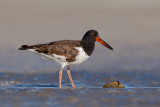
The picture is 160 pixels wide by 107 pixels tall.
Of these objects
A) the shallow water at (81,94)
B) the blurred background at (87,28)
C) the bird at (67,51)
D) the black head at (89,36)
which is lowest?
the shallow water at (81,94)

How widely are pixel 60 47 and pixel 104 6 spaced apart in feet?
58.3

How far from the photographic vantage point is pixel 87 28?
22625mm

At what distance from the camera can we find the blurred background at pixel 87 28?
15672mm

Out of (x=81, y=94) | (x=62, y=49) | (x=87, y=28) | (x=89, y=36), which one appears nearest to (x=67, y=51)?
(x=62, y=49)

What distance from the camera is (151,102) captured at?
7180 millimetres

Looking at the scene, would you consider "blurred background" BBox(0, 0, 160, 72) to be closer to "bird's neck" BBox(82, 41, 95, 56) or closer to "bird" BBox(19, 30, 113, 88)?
"bird's neck" BBox(82, 41, 95, 56)

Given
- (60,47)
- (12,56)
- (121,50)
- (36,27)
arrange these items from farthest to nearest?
1. (36,27)
2. (121,50)
3. (12,56)
4. (60,47)

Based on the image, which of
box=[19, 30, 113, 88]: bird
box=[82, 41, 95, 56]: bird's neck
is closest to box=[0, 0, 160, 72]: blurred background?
box=[82, 41, 95, 56]: bird's neck

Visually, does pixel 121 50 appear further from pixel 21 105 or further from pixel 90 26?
pixel 21 105

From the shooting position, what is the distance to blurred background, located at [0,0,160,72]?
617 inches

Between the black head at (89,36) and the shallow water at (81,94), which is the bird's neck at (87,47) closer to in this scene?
the black head at (89,36)

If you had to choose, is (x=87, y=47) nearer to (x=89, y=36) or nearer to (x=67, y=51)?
(x=89, y=36)

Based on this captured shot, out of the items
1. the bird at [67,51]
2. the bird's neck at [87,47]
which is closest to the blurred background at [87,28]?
the bird's neck at [87,47]

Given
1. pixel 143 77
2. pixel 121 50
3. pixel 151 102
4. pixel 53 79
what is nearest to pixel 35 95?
pixel 151 102
